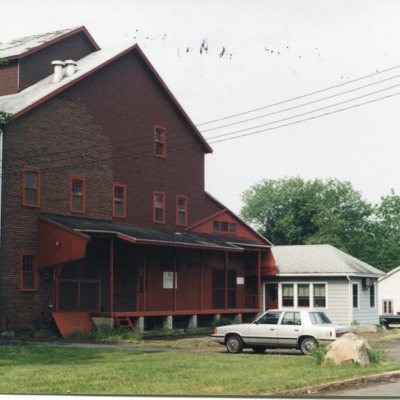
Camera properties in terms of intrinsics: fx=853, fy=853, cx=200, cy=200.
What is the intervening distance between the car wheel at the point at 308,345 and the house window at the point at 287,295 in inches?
844

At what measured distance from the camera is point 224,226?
152 ft

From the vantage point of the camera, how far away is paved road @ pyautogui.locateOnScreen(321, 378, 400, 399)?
16212 mm

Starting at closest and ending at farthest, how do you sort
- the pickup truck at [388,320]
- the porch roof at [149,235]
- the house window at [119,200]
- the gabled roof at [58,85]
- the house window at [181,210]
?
1. the porch roof at [149,235]
2. the gabled roof at [58,85]
3. the house window at [119,200]
4. the house window at [181,210]
5. the pickup truck at [388,320]

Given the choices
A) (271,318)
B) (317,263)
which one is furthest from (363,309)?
(271,318)

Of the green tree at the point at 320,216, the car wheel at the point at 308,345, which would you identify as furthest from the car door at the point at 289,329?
the green tree at the point at 320,216

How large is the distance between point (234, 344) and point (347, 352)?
6.25 metres

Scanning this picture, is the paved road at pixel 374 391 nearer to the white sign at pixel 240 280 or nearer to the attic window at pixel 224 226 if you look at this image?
the attic window at pixel 224 226

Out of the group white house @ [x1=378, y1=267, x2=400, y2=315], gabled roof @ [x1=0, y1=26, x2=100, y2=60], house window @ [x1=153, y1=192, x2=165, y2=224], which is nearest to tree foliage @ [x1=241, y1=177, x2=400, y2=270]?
white house @ [x1=378, y1=267, x2=400, y2=315]

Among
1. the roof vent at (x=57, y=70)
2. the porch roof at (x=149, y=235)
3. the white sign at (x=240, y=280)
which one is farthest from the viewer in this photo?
the white sign at (x=240, y=280)

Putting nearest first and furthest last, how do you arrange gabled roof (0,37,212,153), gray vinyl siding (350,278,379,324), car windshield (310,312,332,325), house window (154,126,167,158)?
car windshield (310,312,332,325) < gabled roof (0,37,212,153) < house window (154,126,167,158) < gray vinyl siding (350,278,379,324)

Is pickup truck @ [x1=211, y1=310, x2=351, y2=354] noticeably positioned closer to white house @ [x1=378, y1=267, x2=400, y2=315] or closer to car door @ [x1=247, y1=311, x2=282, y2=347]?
car door @ [x1=247, y1=311, x2=282, y2=347]

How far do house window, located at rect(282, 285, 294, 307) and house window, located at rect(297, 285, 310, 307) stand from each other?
0.43 m

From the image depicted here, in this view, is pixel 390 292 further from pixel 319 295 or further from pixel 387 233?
pixel 319 295

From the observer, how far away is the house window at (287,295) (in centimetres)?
4714
